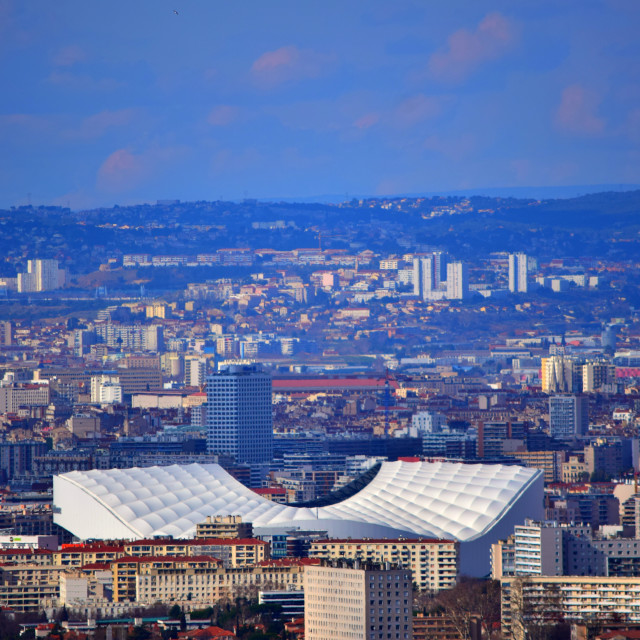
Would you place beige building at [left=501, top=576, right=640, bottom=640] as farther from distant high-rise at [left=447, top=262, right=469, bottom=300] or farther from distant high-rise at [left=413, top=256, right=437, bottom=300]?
distant high-rise at [left=413, top=256, right=437, bottom=300]

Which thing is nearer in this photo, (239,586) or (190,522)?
(239,586)

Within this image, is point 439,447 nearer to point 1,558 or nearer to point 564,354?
point 1,558

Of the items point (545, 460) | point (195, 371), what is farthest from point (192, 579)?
point (195, 371)

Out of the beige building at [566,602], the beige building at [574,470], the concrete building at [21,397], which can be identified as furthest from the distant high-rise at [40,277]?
the beige building at [566,602]

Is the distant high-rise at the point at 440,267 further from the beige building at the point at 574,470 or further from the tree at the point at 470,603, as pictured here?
the tree at the point at 470,603

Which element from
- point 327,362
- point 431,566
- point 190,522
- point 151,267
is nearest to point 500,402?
point 327,362

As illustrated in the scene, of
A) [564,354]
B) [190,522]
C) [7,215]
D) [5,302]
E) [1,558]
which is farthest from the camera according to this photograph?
[7,215]

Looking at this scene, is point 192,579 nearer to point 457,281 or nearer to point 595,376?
point 595,376

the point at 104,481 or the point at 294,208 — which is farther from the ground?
the point at 294,208
